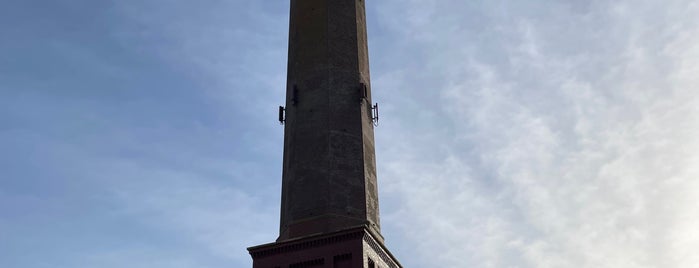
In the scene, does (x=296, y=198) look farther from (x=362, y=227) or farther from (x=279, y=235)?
(x=362, y=227)

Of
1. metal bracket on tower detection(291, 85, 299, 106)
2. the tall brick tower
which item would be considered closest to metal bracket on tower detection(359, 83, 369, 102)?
the tall brick tower

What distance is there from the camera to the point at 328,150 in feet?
78.9

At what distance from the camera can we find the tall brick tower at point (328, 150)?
21812 millimetres

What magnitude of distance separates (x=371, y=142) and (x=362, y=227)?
4.78 metres

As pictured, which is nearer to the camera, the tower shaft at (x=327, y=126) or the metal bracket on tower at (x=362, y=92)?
the tower shaft at (x=327, y=126)

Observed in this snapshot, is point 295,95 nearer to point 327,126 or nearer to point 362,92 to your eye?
point 327,126

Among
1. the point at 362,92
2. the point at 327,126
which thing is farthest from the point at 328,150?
the point at 362,92

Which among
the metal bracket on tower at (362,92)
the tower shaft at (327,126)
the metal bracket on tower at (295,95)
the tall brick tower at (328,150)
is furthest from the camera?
the metal bracket on tower at (295,95)

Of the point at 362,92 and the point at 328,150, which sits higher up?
the point at 362,92

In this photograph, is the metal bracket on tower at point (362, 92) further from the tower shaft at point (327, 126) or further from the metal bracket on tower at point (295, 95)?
the metal bracket on tower at point (295, 95)

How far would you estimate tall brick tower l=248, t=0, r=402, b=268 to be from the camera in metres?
21.8

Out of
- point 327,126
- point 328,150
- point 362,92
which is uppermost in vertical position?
point 362,92

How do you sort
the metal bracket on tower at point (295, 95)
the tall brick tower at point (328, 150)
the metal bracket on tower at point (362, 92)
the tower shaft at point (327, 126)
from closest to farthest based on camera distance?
the tall brick tower at point (328, 150)
the tower shaft at point (327, 126)
the metal bracket on tower at point (362, 92)
the metal bracket on tower at point (295, 95)

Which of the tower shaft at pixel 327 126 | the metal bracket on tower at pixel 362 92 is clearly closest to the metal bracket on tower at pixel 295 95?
the tower shaft at pixel 327 126
